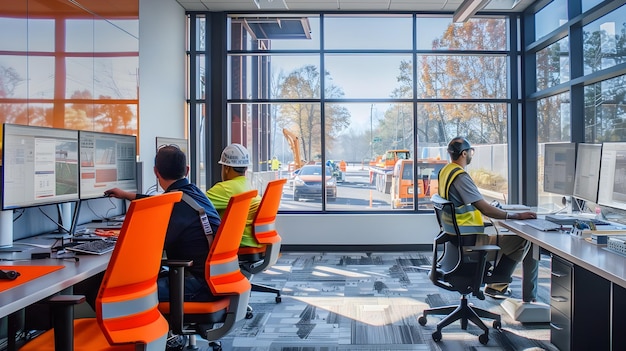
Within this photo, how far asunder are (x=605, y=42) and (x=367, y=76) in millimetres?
2406

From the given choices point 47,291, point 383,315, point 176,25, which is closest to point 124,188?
point 47,291

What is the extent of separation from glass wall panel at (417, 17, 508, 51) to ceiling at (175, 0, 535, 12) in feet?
0.56

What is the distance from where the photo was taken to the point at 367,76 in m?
5.18

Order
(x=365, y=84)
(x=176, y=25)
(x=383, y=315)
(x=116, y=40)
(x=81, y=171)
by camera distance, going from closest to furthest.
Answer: (x=81, y=171)
(x=383, y=315)
(x=116, y=40)
(x=176, y=25)
(x=365, y=84)

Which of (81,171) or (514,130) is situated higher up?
(514,130)

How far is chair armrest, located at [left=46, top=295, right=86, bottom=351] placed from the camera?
1295 mm

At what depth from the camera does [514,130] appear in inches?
206

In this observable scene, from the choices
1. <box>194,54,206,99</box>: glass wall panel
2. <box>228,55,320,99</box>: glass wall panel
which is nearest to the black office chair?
<box>228,55,320,99</box>: glass wall panel

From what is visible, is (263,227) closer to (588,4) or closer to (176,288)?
(176,288)

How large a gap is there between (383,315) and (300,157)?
2.63m

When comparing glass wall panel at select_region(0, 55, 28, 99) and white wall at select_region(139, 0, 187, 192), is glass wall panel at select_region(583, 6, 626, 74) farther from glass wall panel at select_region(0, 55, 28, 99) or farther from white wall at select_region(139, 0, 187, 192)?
glass wall panel at select_region(0, 55, 28, 99)

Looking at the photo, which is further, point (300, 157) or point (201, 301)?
point (300, 157)

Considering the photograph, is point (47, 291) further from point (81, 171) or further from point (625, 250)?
point (625, 250)

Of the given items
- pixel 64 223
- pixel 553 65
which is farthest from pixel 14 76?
pixel 553 65
